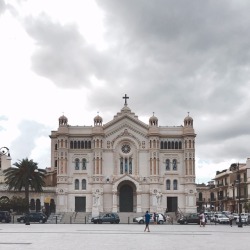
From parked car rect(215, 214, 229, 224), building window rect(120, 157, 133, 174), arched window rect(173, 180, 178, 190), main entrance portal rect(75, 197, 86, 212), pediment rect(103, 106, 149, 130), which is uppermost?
pediment rect(103, 106, 149, 130)

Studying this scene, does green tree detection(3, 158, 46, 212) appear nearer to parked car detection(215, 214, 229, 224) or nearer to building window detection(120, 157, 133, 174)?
building window detection(120, 157, 133, 174)

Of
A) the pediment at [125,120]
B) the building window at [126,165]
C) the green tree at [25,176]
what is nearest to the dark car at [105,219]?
the green tree at [25,176]

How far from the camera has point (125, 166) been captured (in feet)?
300

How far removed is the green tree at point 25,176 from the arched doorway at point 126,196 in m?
14.0

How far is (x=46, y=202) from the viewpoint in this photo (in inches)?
3450

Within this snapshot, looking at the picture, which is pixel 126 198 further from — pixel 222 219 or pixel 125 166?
pixel 222 219

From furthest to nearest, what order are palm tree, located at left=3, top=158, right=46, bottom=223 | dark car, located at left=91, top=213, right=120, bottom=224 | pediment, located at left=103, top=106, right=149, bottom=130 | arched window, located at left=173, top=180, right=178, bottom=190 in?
pediment, located at left=103, top=106, right=149, bottom=130 → arched window, located at left=173, top=180, right=178, bottom=190 → palm tree, located at left=3, top=158, right=46, bottom=223 → dark car, located at left=91, top=213, right=120, bottom=224

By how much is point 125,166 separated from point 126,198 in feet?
17.6

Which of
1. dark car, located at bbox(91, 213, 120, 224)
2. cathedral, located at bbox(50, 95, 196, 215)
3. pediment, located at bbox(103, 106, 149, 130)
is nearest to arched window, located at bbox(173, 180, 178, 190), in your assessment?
cathedral, located at bbox(50, 95, 196, 215)

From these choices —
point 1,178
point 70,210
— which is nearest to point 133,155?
point 70,210

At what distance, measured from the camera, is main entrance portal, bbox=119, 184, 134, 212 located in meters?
91.4

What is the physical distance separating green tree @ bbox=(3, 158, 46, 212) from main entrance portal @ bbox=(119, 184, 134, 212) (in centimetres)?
1410

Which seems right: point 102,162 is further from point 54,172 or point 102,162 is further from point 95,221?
point 95,221

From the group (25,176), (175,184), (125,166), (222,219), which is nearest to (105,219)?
(222,219)
